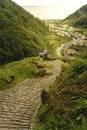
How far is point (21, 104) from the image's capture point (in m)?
15.2

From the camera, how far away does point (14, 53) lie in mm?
90188

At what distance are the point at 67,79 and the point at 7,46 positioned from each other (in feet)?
263

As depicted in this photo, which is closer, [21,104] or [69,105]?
[69,105]

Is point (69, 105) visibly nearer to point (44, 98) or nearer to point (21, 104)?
point (44, 98)

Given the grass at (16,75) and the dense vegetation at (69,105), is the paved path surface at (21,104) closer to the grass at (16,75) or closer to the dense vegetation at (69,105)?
the grass at (16,75)

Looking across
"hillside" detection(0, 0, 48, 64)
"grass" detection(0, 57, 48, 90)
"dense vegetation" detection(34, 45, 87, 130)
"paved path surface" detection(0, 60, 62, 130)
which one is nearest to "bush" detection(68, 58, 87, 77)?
"dense vegetation" detection(34, 45, 87, 130)

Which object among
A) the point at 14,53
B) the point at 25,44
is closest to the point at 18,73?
the point at 14,53

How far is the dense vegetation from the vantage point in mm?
10031

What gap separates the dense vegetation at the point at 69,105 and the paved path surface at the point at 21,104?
734 millimetres

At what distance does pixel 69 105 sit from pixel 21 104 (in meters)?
4.28

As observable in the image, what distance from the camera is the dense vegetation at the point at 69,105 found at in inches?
395

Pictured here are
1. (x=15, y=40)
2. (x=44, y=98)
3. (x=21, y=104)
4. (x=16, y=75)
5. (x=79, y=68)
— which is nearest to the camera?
(x=44, y=98)

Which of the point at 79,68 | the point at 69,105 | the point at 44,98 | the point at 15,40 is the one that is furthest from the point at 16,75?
the point at 15,40

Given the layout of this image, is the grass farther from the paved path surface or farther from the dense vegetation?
the dense vegetation
